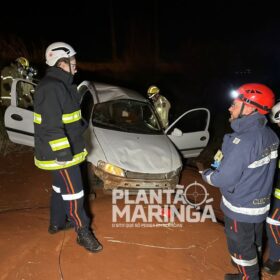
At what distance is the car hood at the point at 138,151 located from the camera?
434cm

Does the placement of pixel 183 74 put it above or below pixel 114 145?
below

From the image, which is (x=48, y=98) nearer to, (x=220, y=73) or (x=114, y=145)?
(x=114, y=145)

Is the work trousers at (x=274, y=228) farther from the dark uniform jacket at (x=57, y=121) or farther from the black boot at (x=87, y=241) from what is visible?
the dark uniform jacket at (x=57, y=121)

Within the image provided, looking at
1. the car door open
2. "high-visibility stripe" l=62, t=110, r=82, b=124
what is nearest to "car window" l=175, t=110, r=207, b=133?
the car door open

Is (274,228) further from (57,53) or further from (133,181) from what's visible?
(57,53)

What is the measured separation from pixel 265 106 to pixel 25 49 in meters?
21.2

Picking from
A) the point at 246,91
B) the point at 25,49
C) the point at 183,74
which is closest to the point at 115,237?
the point at 246,91

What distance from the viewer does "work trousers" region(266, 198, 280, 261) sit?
3201 mm

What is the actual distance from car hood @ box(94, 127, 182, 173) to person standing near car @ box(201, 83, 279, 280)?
178 centimetres

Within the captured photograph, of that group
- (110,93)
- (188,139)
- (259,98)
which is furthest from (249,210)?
(110,93)

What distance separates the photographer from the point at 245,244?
266 cm

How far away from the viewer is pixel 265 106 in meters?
2.45

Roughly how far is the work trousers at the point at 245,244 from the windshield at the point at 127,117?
2.70 m

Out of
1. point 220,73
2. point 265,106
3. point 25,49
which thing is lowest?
point 220,73
